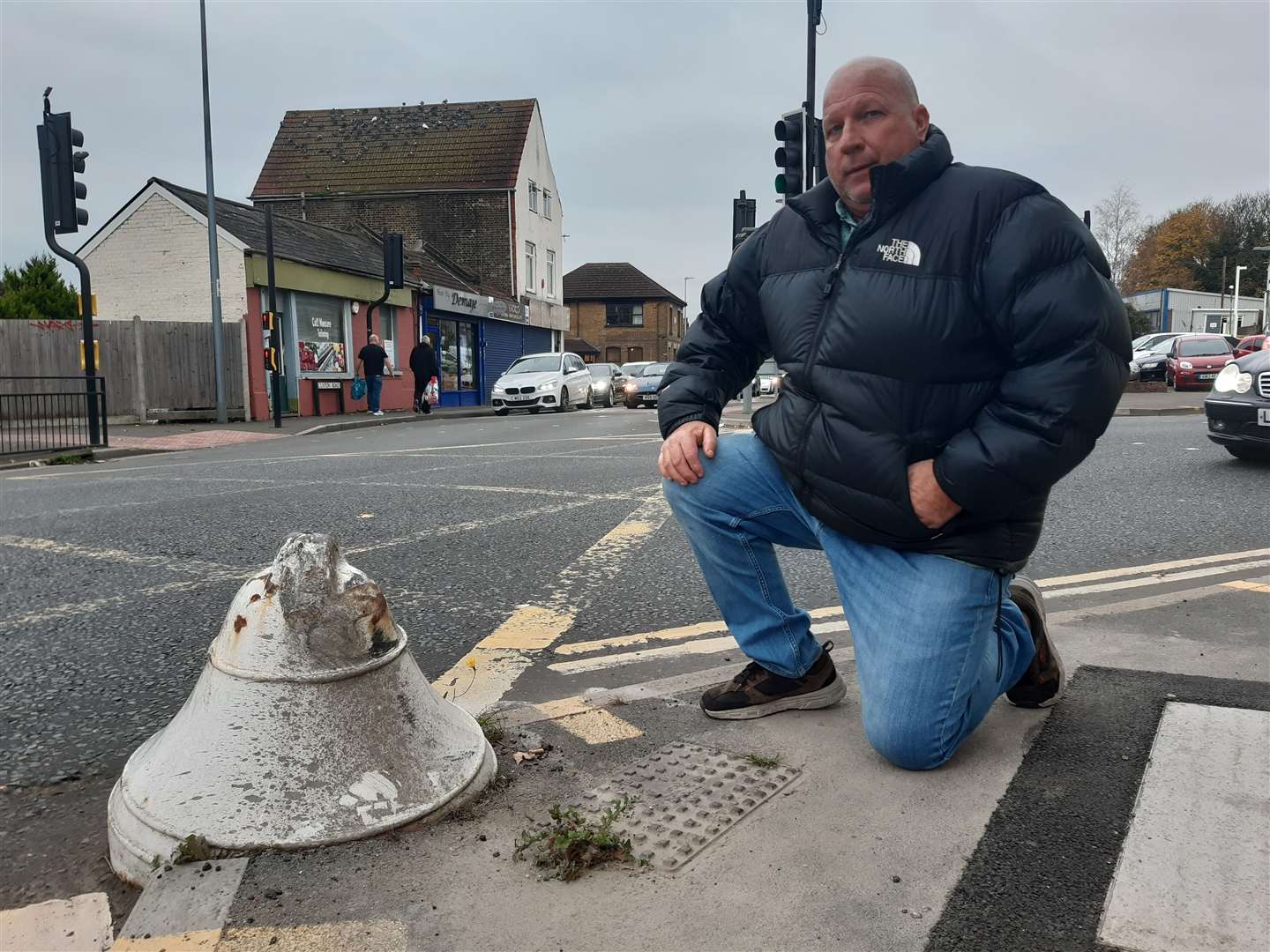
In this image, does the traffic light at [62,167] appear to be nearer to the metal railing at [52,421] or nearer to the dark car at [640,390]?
the metal railing at [52,421]

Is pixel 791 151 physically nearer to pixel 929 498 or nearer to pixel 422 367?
pixel 929 498

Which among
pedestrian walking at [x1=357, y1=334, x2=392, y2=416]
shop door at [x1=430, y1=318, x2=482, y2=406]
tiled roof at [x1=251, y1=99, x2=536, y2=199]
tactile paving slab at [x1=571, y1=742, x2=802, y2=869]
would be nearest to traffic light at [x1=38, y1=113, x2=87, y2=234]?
pedestrian walking at [x1=357, y1=334, x2=392, y2=416]

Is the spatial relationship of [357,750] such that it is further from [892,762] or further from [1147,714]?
[1147,714]

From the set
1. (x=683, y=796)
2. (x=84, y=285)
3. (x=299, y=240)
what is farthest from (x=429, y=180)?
(x=683, y=796)

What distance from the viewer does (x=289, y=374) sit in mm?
20734

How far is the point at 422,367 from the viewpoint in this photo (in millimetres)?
23453

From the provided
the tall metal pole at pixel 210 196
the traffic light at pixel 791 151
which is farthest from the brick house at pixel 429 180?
the traffic light at pixel 791 151

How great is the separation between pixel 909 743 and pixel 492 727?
1084 millimetres

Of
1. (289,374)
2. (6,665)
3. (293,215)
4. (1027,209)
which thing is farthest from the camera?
(293,215)

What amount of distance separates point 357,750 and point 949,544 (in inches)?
57.9

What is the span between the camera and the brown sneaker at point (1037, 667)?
2699 millimetres

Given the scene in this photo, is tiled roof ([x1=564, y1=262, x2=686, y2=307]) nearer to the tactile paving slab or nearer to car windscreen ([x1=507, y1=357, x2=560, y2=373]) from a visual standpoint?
car windscreen ([x1=507, y1=357, x2=560, y2=373])

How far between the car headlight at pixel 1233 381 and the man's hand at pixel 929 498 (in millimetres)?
7108

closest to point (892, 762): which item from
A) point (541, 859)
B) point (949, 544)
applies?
point (949, 544)
